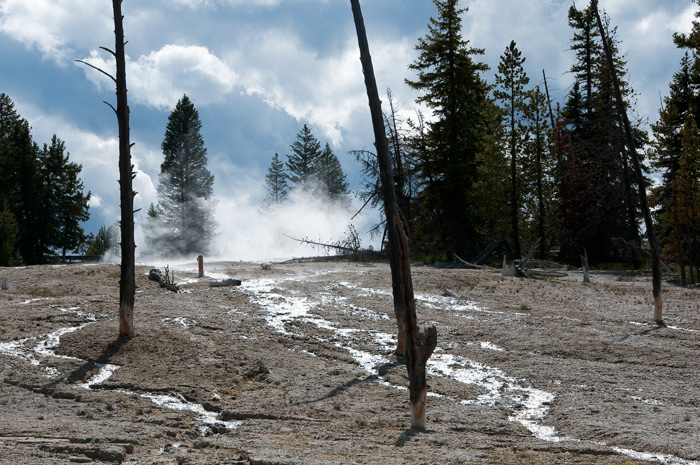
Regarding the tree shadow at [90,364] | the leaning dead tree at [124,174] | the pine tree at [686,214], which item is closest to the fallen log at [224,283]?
the leaning dead tree at [124,174]

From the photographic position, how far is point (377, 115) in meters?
11.5

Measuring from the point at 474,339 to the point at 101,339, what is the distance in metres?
8.40

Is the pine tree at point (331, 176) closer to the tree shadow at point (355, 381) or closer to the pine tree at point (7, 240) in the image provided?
the pine tree at point (7, 240)

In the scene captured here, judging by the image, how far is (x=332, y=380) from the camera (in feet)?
40.5

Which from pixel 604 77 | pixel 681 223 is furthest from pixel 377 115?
pixel 604 77

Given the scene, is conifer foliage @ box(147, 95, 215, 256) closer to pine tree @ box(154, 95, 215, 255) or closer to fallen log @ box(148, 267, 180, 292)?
pine tree @ box(154, 95, 215, 255)

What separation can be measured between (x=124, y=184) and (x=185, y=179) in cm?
4926

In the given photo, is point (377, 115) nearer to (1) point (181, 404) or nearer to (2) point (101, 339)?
(1) point (181, 404)

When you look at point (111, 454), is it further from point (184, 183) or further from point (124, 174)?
point (184, 183)

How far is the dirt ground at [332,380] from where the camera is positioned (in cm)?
802

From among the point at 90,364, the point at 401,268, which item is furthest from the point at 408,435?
the point at 90,364

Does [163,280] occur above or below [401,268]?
below

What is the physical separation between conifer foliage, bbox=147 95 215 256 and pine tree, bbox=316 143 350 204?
13.1 m

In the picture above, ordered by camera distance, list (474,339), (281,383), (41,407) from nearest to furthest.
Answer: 1. (41,407)
2. (281,383)
3. (474,339)
